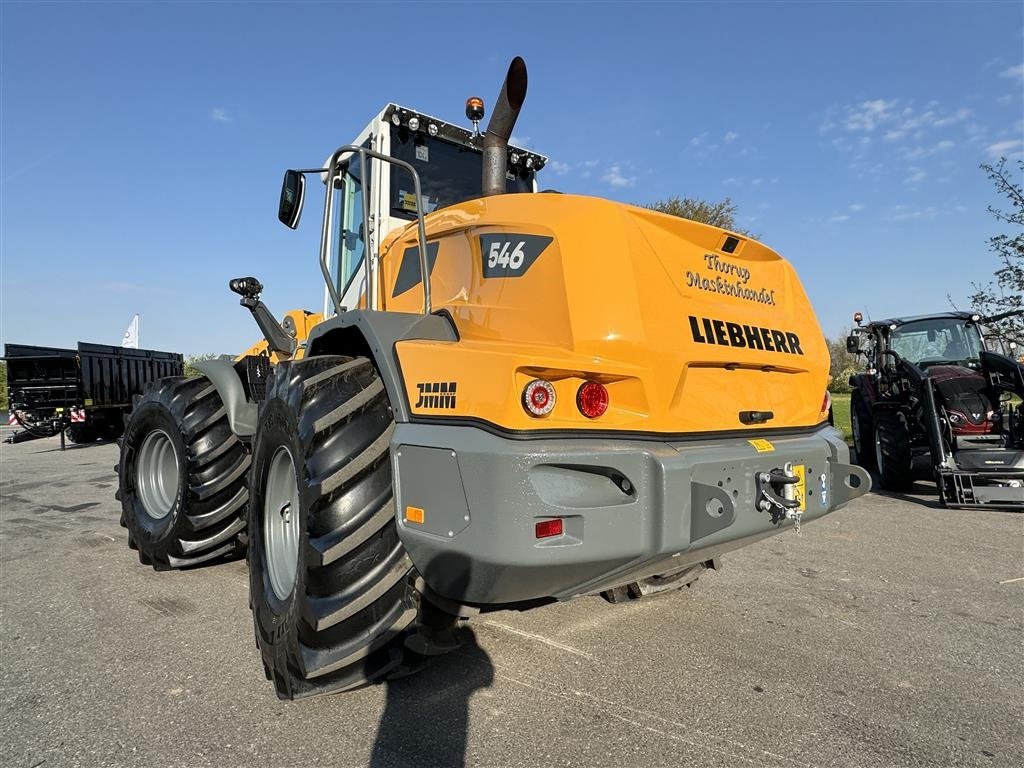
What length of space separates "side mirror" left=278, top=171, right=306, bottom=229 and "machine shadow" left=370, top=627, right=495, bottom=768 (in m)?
2.36

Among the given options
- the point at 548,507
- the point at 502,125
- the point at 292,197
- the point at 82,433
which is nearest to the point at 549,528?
the point at 548,507

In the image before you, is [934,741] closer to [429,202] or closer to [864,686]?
[864,686]

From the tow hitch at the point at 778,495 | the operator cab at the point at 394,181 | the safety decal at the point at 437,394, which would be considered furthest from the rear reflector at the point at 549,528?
the operator cab at the point at 394,181

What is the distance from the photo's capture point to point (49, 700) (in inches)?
105

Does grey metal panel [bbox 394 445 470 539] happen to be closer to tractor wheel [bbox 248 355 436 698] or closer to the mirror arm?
tractor wheel [bbox 248 355 436 698]

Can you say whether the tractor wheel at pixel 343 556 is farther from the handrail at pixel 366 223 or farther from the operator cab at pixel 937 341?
the operator cab at pixel 937 341

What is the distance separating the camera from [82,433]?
15078 mm

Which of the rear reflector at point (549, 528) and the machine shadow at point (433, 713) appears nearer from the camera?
the rear reflector at point (549, 528)

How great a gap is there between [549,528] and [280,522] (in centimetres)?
168

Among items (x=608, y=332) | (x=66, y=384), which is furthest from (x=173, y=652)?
(x=66, y=384)

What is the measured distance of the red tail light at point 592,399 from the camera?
224 centimetres

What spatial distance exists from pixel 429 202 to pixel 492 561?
2681mm

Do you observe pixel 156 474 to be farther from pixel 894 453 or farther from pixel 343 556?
pixel 894 453

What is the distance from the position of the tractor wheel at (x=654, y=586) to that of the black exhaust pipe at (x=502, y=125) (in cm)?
225
